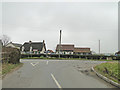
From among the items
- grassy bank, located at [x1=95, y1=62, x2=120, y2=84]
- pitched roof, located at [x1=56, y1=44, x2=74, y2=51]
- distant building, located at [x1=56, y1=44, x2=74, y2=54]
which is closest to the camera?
grassy bank, located at [x1=95, y1=62, x2=120, y2=84]

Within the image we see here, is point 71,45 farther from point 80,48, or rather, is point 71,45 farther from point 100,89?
point 100,89

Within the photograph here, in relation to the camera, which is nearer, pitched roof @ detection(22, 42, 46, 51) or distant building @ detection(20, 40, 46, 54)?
distant building @ detection(20, 40, 46, 54)

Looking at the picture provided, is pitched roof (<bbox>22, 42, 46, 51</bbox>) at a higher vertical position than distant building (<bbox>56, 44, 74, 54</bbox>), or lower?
higher

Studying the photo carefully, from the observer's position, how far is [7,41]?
2163 inches

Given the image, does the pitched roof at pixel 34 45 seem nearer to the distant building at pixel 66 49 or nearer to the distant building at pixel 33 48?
the distant building at pixel 33 48

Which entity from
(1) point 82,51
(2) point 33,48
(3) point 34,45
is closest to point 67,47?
(1) point 82,51

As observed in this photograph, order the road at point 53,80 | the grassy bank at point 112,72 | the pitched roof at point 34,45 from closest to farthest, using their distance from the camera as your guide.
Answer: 1. the road at point 53,80
2. the grassy bank at point 112,72
3. the pitched roof at point 34,45

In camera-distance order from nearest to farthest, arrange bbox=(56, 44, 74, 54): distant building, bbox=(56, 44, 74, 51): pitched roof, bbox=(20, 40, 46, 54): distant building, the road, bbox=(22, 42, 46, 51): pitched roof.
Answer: the road
bbox=(20, 40, 46, 54): distant building
bbox=(22, 42, 46, 51): pitched roof
bbox=(56, 44, 74, 54): distant building
bbox=(56, 44, 74, 51): pitched roof

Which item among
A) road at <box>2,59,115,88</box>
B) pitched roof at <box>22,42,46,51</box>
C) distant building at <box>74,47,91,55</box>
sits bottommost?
distant building at <box>74,47,91,55</box>

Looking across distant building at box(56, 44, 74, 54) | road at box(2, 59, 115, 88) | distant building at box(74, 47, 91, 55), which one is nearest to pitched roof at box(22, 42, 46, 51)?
distant building at box(56, 44, 74, 54)

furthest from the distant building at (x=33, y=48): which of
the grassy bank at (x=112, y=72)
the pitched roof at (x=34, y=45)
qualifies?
the grassy bank at (x=112, y=72)

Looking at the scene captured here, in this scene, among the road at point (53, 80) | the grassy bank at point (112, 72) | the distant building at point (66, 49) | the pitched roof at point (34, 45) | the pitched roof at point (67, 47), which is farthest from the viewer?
the pitched roof at point (67, 47)

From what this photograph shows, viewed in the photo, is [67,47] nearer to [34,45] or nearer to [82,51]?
[82,51]

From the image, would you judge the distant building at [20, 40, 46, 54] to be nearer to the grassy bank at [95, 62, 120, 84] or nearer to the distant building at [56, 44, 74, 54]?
the distant building at [56, 44, 74, 54]
